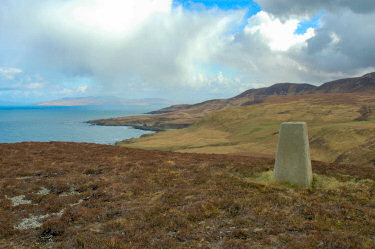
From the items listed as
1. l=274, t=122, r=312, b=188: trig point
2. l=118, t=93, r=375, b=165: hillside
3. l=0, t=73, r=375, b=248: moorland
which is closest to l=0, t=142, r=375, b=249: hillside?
l=0, t=73, r=375, b=248: moorland

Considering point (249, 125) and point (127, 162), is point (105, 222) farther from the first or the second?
point (249, 125)

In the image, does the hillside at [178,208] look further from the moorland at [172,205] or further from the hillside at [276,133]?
the hillside at [276,133]

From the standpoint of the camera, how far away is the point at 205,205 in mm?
11664

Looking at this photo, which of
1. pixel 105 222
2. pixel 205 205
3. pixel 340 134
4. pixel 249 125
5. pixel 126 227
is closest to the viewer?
pixel 126 227

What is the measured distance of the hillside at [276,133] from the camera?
71062mm

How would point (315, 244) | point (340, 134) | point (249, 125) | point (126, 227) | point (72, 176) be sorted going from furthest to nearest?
point (249, 125)
point (340, 134)
point (72, 176)
point (126, 227)
point (315, 244)

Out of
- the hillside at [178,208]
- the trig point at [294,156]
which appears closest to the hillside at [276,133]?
the trig point at [294,156]

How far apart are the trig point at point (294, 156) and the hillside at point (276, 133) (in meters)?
50.6

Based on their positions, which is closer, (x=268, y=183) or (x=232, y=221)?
(x=232, y=221)

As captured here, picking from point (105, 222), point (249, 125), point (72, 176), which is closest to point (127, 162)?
point (72, 176)

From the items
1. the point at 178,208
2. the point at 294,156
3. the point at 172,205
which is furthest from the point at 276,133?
the point at 178,208

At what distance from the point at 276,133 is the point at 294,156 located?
100249 mm

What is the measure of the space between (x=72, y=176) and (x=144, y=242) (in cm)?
1094

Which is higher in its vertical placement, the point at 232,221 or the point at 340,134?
the point at 232,221
